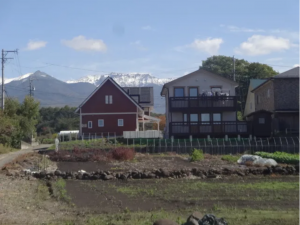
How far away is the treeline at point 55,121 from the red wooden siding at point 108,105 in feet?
120

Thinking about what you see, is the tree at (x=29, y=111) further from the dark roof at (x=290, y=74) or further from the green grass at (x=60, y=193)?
the green grass at (x=60, y=193)

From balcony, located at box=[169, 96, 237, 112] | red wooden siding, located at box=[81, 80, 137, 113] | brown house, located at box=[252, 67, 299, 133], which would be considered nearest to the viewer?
brown house, located at box=[252, 67, 299, 133]

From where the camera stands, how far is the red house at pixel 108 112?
173ft

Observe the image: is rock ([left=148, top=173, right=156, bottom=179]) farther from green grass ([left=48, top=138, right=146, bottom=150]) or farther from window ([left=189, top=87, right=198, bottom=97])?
window ([left=189, top=87, right=198, bottom=97])

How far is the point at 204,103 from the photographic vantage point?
4506 centimetres

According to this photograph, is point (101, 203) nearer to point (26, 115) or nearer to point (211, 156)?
point (211, 156)

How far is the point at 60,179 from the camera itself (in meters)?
21.1

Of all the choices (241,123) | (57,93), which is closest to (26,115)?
(241,123)

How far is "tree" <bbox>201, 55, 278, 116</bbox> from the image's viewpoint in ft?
228

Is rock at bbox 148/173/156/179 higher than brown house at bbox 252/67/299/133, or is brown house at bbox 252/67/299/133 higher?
brown house at bbox 252/67/299/133

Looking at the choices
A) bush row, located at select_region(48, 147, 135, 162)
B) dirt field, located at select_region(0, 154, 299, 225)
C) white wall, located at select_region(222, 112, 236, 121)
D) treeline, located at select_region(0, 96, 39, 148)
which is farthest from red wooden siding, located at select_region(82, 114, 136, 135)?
dirt field, located at select_region(0, 154, 299, 225)

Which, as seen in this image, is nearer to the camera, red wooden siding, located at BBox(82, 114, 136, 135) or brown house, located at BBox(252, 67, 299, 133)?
brown house, located at BBox(252, 67, 299, 133)

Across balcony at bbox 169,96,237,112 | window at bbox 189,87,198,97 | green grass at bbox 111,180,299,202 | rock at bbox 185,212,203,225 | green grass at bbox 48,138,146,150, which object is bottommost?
green grass at bbox 111,180,299,202

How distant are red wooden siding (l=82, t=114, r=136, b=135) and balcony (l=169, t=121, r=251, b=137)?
1026 cm
